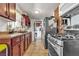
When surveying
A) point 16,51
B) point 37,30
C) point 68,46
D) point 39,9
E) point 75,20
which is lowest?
point 16,51

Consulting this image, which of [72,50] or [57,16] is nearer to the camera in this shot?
[72,50]

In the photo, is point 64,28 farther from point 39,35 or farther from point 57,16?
point 39,35

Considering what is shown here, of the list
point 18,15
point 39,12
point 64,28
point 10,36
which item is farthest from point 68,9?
point 10,36

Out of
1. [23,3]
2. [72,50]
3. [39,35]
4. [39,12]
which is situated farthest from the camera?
[39,35]

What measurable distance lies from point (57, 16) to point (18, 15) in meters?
0.54

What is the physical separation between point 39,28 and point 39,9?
272 millimetres

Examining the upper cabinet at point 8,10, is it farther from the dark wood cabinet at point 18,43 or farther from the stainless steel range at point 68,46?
the stainless steel range at point 68,46

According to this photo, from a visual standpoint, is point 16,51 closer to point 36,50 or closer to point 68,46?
point 36,50

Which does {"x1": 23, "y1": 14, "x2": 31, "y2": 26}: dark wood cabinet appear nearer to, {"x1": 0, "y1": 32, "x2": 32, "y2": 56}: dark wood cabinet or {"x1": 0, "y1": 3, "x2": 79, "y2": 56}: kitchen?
{"x1": 0, "y1": 3, "x2": 79, "y2": 56}: kitchen

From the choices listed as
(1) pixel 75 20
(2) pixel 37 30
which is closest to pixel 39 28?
(2) pixel 37 30

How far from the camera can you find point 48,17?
190 cm

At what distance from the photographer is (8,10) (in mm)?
2189

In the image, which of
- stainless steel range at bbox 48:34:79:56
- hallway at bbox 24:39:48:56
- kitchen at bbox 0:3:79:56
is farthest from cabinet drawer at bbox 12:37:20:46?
stainless steel range at bbox 48:34:79:56

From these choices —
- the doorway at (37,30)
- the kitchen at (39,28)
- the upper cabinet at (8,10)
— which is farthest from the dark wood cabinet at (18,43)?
the upper cabinet at (8,10)
